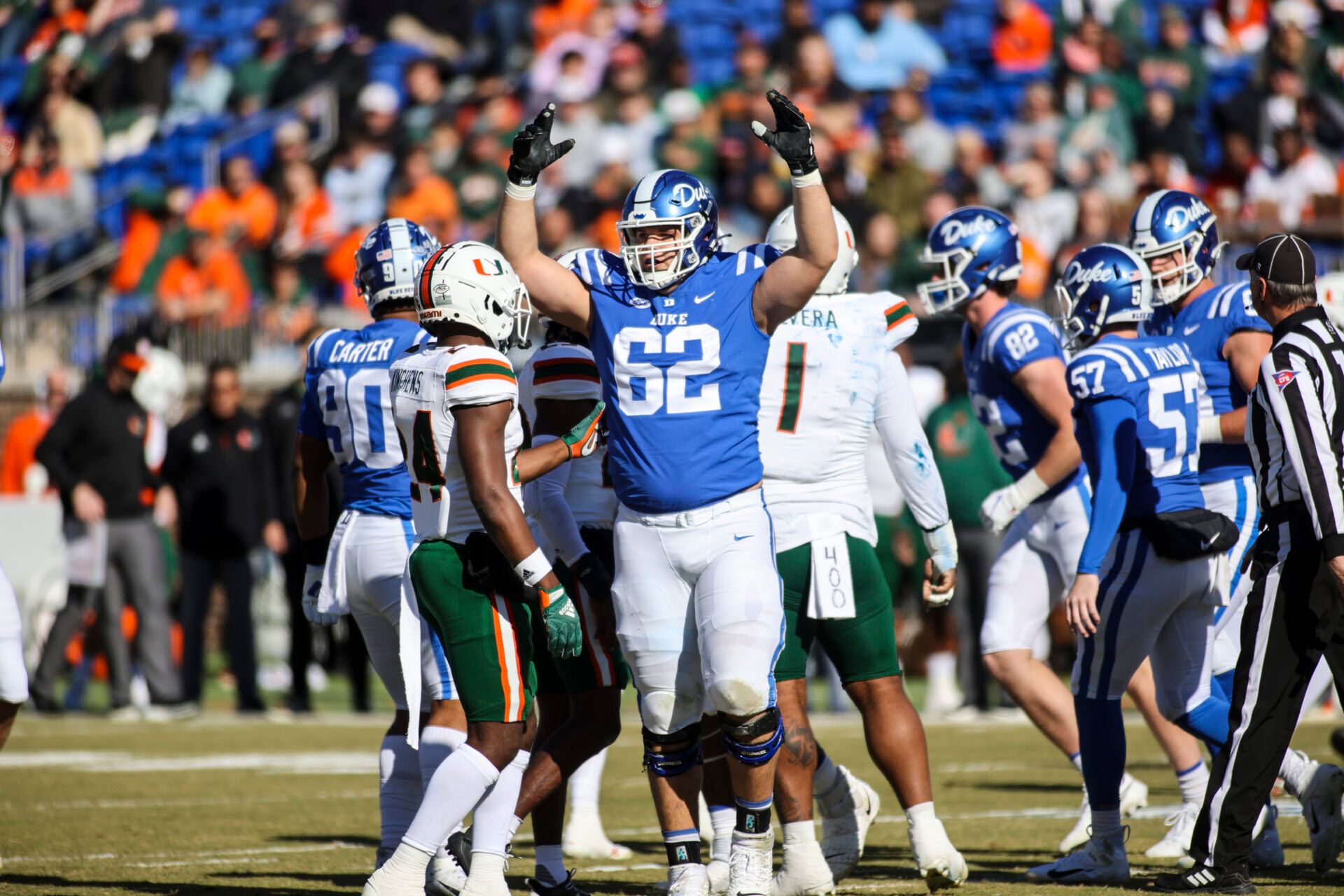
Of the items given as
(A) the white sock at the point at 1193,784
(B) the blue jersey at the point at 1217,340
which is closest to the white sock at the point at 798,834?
(A) the white sock at the point at 1193,784

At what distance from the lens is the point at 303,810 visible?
27.7 feet

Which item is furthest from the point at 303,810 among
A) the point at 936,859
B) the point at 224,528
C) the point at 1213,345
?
the point at 224,528

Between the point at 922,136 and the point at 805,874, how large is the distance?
12.9 m

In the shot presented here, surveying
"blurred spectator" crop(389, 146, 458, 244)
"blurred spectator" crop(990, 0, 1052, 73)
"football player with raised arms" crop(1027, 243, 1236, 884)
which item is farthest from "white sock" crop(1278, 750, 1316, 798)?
"blurred spectator" crop(990, 0, 1052, 73)

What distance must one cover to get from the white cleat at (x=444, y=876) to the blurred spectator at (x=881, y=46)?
14.6m

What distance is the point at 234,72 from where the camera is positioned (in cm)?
2345

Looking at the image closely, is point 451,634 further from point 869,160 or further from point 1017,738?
point 869,160

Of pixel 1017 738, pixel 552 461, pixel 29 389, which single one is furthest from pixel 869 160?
pixel 552 461

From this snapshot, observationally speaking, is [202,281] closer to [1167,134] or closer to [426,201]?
[426,201]

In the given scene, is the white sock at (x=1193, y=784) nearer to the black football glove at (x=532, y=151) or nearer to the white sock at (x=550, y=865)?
the white sock at (x=550, y=865)

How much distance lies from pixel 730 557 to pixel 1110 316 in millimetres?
2097

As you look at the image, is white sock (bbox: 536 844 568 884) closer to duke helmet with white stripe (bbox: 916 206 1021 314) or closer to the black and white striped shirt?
the black and white striped shirt

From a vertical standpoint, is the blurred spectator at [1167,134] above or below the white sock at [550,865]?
above

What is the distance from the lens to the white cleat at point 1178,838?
682cm
